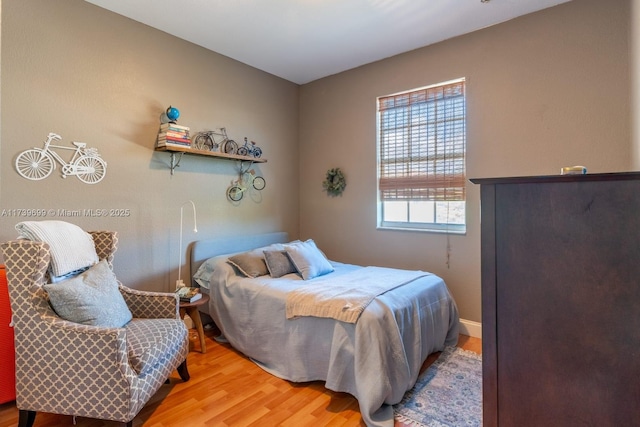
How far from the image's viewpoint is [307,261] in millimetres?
2941

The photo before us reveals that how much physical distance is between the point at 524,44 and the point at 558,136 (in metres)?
0.85

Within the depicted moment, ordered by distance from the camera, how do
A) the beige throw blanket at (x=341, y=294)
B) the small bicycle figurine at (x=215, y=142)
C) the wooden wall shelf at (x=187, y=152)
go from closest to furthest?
the beige throw blanket at (x=341, y=294) < the wooden wall shelf at (x=187, y=152) < the small bicycle figurine at (x=215, y=142)

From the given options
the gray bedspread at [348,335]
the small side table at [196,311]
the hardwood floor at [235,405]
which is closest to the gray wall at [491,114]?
the gray bedspread at [348,335]

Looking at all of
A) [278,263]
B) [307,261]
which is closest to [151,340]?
[278,263]

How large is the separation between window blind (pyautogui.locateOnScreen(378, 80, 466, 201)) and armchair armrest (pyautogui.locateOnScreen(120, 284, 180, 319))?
7.86 ft

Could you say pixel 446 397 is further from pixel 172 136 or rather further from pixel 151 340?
pixel 172 136

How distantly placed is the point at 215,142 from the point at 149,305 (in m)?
1.78

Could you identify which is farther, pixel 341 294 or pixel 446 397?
pixel 341 294

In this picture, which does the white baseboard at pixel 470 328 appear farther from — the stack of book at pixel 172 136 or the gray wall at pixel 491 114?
the stack of book at pixel 172 136

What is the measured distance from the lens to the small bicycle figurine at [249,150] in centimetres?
361

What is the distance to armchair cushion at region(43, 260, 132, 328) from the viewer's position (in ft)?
5.74

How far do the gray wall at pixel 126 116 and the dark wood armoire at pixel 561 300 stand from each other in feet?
9.15

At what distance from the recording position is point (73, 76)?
8.21 feet

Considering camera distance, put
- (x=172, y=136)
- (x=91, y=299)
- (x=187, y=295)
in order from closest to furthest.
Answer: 1. (x=91, y=299)
2. (x=187, y=295)
3. (x=172, y=136)
